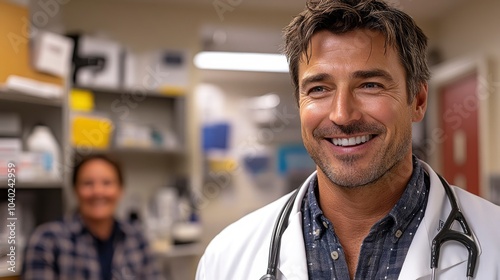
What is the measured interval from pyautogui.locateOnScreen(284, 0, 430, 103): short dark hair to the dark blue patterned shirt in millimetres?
173

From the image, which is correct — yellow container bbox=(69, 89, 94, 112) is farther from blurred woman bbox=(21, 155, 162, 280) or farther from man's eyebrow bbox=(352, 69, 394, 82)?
man's eyebrow bbox=(352, 69, 394, 82)

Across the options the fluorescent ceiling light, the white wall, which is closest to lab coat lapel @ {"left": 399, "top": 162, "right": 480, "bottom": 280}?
the white wall

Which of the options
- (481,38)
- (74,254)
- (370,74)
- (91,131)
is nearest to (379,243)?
(370,74)

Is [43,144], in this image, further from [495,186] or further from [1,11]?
[495,186]

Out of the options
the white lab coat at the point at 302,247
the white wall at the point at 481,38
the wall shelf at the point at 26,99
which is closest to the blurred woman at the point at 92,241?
the wall shelf at the point at 26,99

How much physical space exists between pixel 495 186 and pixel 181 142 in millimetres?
1634

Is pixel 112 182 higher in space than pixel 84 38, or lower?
lower

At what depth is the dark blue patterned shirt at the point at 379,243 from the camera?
1.00 metres

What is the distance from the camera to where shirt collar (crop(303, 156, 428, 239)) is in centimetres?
101

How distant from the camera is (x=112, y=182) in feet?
8.17

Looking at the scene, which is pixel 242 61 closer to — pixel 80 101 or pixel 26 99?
pixel 80 101

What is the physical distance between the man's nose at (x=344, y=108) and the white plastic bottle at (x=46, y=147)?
1.62m

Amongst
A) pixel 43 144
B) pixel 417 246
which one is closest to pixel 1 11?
pixel 43 144

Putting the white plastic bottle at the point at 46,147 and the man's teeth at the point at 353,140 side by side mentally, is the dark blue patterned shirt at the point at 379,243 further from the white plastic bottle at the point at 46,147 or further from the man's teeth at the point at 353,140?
the white plastic bottle at the point at 46,147
